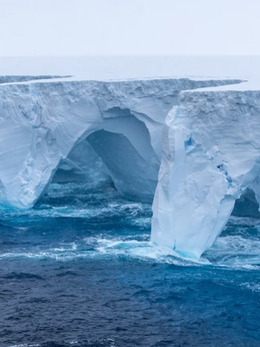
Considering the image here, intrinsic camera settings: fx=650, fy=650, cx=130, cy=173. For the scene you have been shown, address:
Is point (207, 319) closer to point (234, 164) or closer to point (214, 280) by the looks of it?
point (214, 280)

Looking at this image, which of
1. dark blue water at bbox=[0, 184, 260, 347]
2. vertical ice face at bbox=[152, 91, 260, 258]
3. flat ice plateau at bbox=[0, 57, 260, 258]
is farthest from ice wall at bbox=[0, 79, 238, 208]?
vertical ice face at bbox=[152, 91, 260, 258]

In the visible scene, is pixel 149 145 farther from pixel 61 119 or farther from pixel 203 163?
pixel 203 163

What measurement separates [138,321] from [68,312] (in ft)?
4.21

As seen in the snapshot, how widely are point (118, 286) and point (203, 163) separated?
11.6 ft

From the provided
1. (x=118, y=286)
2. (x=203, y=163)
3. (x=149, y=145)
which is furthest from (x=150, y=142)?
(x=118, y=286)

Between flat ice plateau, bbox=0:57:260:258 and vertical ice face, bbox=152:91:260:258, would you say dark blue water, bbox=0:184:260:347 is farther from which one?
flat ice plateau, bbox=0:57:260:258

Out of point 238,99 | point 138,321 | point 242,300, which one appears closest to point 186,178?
point 238,99

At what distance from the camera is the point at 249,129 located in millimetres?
14445

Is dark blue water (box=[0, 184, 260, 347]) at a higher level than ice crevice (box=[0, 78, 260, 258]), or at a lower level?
lower

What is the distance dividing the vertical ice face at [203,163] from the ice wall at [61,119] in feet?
11.6

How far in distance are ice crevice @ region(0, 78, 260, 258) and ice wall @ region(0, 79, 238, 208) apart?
3 cm

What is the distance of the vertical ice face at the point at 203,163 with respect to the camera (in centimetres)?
1427

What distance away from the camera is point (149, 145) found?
1878cm

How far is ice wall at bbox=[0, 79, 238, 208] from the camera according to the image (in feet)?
59.2
